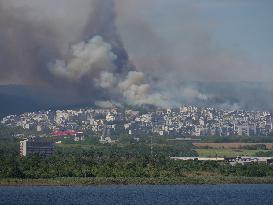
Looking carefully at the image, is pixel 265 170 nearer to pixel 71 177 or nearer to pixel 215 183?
pixel 215 183

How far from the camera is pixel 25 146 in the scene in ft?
364

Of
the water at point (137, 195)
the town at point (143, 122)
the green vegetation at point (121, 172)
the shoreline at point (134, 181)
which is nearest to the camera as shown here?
the water at point (137, 195)

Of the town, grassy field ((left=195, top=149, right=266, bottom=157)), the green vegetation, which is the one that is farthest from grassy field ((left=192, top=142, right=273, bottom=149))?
the green vegetation

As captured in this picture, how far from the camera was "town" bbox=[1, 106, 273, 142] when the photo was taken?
16304 cm

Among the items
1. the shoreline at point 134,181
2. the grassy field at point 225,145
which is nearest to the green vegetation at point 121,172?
the shoreline at point 134,181

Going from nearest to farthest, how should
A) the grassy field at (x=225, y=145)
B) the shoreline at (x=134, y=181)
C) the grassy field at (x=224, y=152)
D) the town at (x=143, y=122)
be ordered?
the shoreline at (x=134, y=181) < the grassy field at (x=224, y=152) < the grassy field at (x=225, y=145) < the town at (x=143, y=122)

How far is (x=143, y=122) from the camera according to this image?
17325 cm

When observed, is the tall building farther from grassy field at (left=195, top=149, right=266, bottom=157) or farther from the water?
the water

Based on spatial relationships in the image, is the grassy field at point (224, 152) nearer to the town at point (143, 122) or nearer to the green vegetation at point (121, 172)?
the green vegetation at point (121, 172)

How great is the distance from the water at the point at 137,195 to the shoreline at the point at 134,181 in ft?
7.79

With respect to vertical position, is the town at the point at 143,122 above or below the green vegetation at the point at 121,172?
above

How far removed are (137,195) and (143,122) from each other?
116 meters

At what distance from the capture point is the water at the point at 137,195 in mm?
50844

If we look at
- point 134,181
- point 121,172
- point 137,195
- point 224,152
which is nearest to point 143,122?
point 224,152
